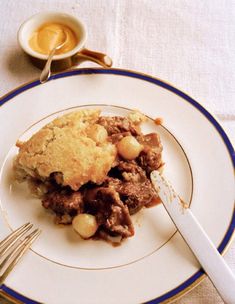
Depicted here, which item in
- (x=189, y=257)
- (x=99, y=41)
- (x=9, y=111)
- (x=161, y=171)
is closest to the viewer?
(x=189, y=257)

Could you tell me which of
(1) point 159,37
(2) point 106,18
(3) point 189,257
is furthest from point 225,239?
(2) point 106,18

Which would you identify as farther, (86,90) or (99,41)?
(99,41)

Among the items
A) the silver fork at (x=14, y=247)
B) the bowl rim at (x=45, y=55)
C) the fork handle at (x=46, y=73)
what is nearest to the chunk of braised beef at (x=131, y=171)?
the silver fork at (x=14, y=247)

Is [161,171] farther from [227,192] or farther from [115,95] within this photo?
[115,95]

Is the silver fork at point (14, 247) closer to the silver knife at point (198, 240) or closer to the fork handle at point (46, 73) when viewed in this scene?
the silver knife at point (198, 240)

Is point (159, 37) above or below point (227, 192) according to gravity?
above

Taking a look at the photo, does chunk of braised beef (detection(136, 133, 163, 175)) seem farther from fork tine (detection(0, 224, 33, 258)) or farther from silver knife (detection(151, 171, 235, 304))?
fork tine (detection(0, 224, 33, 258))

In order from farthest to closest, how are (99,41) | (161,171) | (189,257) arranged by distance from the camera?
1. (99,41)
2. (161,171)
3. (189,257)
